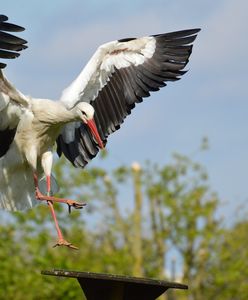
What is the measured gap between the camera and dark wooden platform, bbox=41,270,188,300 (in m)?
6.19

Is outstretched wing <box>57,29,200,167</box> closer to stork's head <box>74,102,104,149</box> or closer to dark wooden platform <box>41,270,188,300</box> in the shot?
stork's head <box>74,102,104,149</box>

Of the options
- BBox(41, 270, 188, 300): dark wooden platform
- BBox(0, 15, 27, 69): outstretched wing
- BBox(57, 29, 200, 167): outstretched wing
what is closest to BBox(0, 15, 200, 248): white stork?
BBox(57, 29, 200, 167): outstretched wing

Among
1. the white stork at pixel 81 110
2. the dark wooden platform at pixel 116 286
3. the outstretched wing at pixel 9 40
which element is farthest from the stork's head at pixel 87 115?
the dark wooden platform at pixel 116 286

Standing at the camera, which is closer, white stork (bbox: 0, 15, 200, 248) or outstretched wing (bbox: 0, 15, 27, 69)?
outstretched wing (bbox: 0, 15, 27, 69)

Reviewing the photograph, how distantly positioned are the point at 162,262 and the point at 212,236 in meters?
1.49

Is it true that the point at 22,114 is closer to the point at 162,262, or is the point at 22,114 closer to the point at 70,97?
the point at 70,97

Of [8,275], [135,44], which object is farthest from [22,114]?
[8,275]

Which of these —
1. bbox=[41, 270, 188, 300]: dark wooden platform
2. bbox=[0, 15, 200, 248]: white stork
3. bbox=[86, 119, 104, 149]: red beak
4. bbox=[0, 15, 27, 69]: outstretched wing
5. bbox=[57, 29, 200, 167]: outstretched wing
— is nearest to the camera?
bbox=[41, 270, 188, 300]: dark wooden platform

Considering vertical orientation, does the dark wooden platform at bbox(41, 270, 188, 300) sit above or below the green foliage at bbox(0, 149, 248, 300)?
above

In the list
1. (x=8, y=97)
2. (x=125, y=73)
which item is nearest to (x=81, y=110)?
(x=8, y=97)

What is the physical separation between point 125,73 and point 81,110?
3.50 ft

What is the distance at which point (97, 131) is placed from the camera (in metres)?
10.7

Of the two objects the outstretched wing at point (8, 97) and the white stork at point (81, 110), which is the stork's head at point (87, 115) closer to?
the white stork at point (81, 110)

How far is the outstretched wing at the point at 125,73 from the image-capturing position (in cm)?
1088
